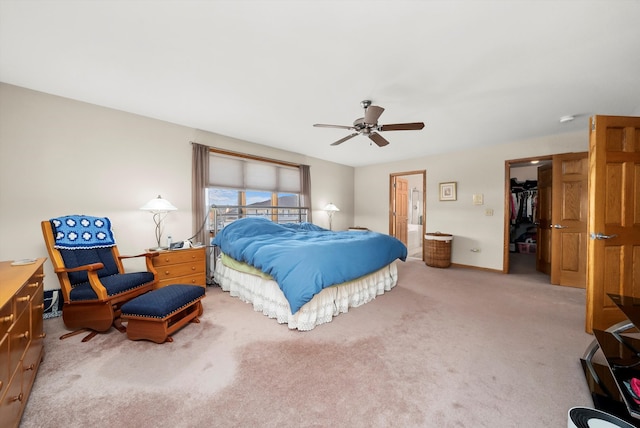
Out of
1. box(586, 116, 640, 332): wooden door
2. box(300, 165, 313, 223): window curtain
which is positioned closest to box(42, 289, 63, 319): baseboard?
box(300, 165, 313, 223): window curtain

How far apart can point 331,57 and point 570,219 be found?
4686 mm

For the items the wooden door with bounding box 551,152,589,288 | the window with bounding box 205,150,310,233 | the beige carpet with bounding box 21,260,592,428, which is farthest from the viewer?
A: the window with bounding box 205,150,310,233

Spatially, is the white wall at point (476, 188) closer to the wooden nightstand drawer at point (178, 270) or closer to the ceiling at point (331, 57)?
the ceiling at point (331, 57)

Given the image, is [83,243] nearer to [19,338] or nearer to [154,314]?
[154,314]

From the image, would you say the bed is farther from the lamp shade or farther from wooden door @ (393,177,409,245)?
wooden door @ (393,177,409,245)

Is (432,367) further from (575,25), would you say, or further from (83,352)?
(83,352)

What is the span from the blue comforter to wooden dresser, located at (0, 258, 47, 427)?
65.6 inches

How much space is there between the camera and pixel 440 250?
5.18 meters

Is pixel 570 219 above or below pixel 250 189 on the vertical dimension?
below

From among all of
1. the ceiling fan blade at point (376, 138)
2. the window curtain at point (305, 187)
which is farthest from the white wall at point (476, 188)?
the ceiling fan blade at point (376, 138)

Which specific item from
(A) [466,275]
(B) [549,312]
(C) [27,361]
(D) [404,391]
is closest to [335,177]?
(A) [466,275]

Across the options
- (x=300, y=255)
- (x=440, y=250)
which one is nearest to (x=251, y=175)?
(x=300, y=255)

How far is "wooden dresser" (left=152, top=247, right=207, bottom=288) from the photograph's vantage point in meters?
3.04

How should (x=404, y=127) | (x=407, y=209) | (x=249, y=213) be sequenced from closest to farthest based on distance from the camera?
(x=404, y=127)
(x=249, y=213)
(x=407, y=209)
